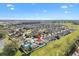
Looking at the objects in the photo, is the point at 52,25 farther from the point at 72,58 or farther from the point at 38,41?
the point at 72,58

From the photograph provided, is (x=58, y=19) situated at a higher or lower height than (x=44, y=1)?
lower

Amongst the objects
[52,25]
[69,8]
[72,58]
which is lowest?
[72,58]

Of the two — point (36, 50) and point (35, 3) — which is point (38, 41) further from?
point (35, 3)

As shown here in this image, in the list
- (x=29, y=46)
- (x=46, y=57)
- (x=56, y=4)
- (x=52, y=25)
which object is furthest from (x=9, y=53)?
(x=56, y=4)

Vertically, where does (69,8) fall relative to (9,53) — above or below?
above

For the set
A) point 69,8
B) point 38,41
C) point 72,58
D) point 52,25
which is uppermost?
point 69,8

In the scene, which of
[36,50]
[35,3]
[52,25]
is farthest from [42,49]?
[35,3]
